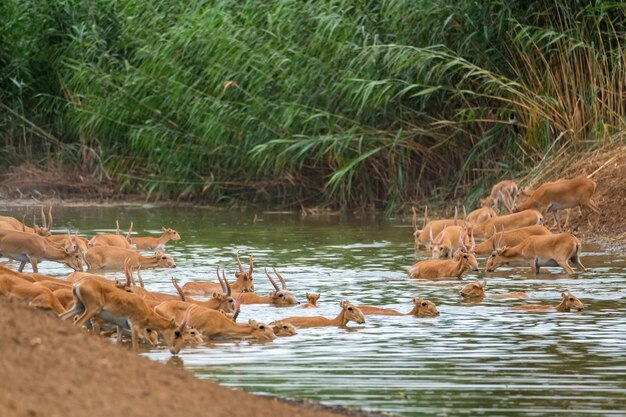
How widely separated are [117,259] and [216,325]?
5.44m

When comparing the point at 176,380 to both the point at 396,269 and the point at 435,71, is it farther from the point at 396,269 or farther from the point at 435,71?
the point at 435,71

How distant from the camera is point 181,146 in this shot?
25031mm

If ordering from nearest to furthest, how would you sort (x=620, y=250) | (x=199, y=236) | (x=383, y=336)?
1. (x=383, y=336)
2. (x=620, y=250)
3. (x=199, y=236)

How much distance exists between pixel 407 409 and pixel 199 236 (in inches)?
493

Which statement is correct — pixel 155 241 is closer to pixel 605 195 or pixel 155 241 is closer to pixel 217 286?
pixel 217 286

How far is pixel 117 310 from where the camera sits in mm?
10062

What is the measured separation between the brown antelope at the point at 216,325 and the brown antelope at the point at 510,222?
7.37 meters

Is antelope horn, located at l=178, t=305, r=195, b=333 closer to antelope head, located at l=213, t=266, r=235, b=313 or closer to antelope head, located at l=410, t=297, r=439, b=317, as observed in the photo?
antelope head, located at l=213, t=266, r=235, b=313

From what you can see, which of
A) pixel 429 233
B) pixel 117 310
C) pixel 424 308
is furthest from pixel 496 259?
pixel 117 310

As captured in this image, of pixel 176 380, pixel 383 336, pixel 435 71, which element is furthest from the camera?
pixel 435 71

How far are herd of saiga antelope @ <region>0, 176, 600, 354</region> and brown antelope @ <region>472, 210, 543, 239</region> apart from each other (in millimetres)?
12

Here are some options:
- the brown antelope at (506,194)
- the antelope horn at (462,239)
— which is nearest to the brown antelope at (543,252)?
the antelope horn at (462,239)

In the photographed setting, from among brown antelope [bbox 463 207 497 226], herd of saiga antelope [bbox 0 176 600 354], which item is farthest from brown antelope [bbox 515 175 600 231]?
brown antelope [bbox 463 207 497 226]

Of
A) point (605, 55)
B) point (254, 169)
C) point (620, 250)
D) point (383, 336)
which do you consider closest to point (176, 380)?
point (383, 336)
